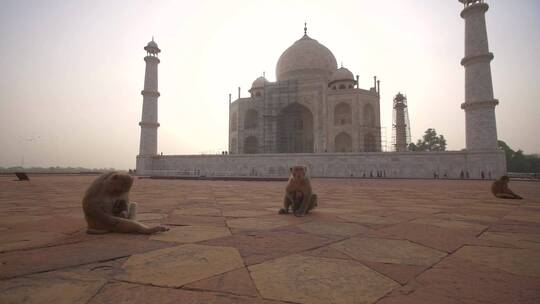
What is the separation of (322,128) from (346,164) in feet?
21.5

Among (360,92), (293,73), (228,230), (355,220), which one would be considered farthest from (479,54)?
(228,230)

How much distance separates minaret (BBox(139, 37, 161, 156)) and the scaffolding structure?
23.3 meters

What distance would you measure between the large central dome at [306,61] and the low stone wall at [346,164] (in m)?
11.6

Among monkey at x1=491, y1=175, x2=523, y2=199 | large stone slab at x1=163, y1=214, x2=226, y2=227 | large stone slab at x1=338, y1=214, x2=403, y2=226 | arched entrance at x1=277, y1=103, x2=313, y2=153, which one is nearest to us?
large stone slab at x1=163, y1=214, x2=226, y2=227

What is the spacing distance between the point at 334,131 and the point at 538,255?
25.2 metres

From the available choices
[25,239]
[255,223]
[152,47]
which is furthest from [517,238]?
[152,47]

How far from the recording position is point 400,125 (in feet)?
107

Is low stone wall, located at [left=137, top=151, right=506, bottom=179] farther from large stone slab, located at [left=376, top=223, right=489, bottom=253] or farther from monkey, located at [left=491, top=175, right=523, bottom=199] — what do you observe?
large stone slab, located at [left=376, top=223, right=489, bottom=253]

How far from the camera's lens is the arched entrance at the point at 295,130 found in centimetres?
2864

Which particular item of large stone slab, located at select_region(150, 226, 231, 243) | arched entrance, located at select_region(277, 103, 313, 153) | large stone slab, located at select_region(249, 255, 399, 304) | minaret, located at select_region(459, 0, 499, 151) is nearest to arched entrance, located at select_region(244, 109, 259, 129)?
arched entrance, located at select_region(277, 103, 313, 153)

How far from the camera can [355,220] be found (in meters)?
3.07

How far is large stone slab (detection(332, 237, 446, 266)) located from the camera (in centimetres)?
167

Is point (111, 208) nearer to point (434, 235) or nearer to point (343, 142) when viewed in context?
point (434, 235)

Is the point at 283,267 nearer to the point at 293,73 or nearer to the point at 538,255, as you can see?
the point at 538,255
